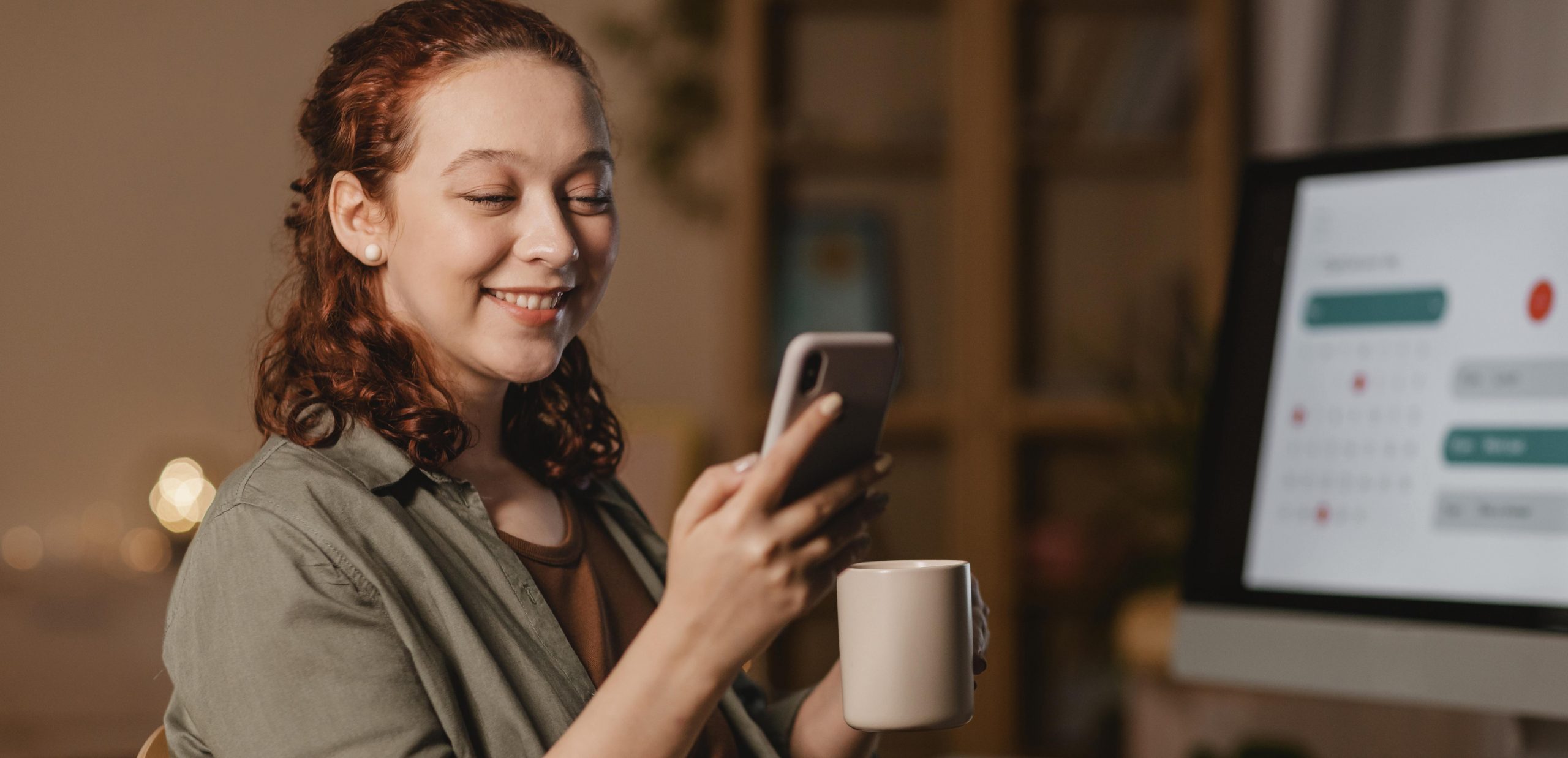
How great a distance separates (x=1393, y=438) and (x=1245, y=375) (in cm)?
15

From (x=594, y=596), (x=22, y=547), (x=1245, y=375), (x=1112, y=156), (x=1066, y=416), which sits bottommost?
(x=22, y=547)

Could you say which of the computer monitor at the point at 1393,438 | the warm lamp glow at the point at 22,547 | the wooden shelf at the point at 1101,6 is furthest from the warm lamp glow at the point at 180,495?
the computer monitor at the point at 1393,438

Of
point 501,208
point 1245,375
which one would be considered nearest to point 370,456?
point 501,208

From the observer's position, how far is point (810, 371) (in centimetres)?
62

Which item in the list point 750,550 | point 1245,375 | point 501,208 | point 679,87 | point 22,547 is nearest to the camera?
point 750,550

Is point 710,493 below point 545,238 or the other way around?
below

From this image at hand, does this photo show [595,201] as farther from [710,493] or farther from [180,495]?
[180,495]

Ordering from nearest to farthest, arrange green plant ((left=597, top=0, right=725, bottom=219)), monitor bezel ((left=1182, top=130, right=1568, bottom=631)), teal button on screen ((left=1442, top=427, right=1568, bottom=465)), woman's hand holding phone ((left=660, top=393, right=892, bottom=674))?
woman's hand holding phone ((left=660, top=393, right=892, bottom=674))
teal button on screen ((left=1442, top=427, right=1568, bottom=465))
monitor bezel ((left=1182, top=130, right=1568, bottom=631))
green plant ((left=597, top=0, right=725, bottom=219))

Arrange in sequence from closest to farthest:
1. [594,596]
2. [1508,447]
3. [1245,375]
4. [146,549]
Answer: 1. [594,596]
2. [1508,447]
3. [1245,375]
4. [146,549]

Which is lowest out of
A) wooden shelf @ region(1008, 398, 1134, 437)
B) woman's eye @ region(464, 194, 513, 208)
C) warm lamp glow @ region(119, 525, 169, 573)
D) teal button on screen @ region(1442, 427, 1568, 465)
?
warm lamp glow @ region(119, 525, 169, 573)

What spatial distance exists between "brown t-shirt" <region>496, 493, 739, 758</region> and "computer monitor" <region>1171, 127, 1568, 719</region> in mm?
544

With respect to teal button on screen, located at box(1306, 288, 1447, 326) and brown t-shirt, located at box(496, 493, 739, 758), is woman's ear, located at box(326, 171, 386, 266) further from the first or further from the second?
teal button on screen, located at box(1306, 288, 1447, 326)

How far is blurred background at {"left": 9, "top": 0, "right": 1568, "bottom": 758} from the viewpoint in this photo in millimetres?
2633

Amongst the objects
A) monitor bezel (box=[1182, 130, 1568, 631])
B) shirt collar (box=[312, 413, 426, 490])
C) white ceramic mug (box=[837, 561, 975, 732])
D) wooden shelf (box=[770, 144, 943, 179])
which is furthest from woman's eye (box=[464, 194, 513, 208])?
wooden shelf (box=[770, 144, 943, 179])
